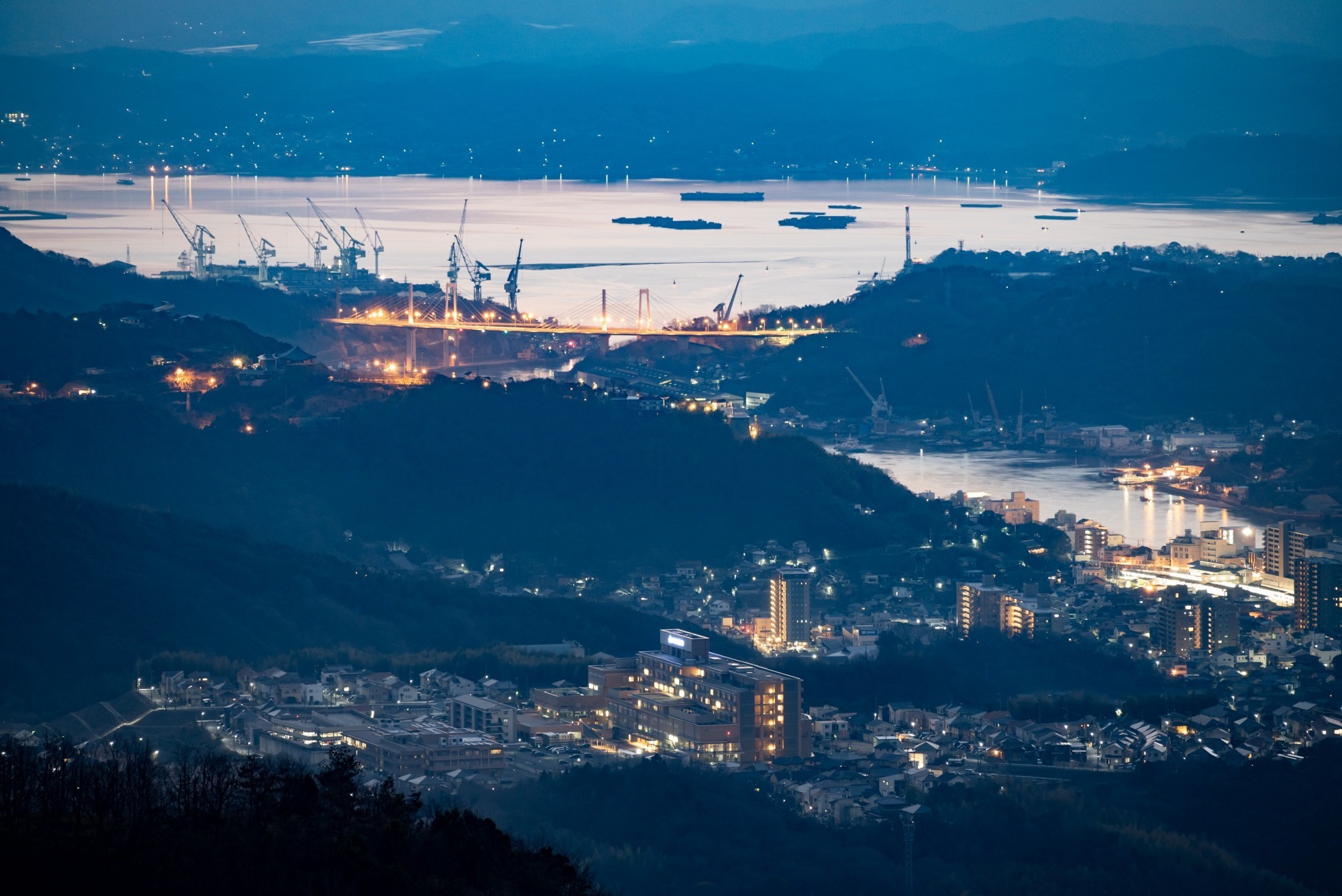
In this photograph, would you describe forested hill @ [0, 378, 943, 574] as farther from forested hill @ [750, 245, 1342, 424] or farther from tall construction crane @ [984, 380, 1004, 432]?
forested hill @ [750, 245, 1342, 424]

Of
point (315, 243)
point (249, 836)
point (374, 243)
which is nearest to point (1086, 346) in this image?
point (374, 243)

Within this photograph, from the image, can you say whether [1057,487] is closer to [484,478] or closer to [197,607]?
[484,478]

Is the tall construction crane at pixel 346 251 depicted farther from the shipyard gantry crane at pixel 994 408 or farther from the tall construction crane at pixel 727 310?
the shipyard gantry crane at pixel 994 408

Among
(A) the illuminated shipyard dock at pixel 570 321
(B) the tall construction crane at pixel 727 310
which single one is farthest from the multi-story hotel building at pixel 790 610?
(B) the tall construction crane at pixel 727 310

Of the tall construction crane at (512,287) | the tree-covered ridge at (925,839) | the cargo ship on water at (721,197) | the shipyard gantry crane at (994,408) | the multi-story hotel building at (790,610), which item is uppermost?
the cargo ship on water at (721,197)

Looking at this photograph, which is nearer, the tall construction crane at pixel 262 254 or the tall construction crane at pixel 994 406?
the tall construction crane at pixel 994 406

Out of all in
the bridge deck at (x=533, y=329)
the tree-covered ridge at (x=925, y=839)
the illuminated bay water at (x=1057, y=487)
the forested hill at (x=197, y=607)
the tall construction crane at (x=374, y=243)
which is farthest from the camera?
the tall construction crane at (x=374, y=243)
